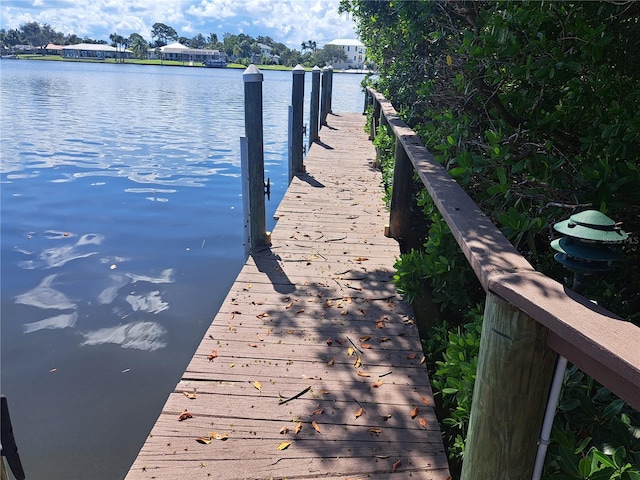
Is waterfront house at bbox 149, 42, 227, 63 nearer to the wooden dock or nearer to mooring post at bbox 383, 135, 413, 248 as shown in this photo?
mooring post at bbox 383, 135, 413, 248

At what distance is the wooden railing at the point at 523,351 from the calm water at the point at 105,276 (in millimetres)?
3222

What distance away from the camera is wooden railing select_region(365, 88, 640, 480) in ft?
3.75

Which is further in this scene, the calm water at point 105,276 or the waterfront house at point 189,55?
the waterfront house at point 189,55

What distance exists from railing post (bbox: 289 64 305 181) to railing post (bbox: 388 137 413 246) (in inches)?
136

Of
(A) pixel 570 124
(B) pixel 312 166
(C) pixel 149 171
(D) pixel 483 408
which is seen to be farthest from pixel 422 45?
(C) pixel 149 171

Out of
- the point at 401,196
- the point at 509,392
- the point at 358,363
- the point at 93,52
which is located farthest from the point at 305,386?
the point at 93,52

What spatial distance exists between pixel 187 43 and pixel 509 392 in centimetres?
16764

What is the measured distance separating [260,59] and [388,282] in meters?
130

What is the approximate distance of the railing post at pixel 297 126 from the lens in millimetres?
8672

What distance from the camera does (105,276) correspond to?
7145 mm

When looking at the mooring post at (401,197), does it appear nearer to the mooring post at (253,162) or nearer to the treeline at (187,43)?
the mooring post at (253,162)

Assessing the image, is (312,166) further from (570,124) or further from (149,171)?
(570,124)

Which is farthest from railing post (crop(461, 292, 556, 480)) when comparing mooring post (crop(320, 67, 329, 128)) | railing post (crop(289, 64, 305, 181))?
mooring post (crop(320, 67, 329, 128))

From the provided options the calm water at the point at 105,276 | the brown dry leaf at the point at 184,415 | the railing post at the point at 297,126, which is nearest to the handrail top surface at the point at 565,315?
the brown dry leaf at the point at 184,415
